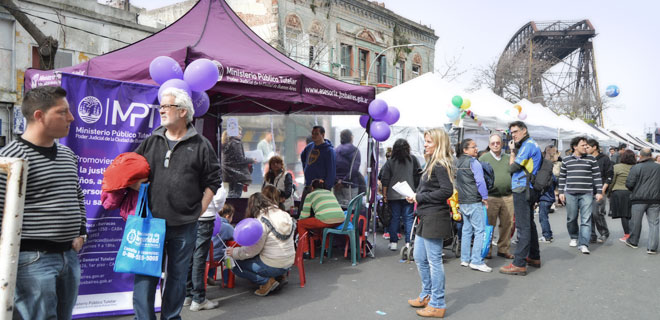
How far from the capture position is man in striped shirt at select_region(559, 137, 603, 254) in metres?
7.76

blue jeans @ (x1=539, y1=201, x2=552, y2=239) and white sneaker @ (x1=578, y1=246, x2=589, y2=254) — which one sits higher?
blue jeans @ (x1=539, y1=201, x2=552, y2=239)

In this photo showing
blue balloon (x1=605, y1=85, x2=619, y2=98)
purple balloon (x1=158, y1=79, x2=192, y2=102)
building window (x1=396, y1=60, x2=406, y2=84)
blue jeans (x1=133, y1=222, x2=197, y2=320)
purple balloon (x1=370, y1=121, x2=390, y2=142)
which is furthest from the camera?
building window (x1=396, y1=60, x2=406, y2=84)

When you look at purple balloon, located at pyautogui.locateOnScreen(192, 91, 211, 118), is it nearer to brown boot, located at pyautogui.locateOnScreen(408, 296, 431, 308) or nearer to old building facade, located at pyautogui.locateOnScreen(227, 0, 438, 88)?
brown boot, located at pyautogui.locateOnScreen(408, 296, 431, 308)

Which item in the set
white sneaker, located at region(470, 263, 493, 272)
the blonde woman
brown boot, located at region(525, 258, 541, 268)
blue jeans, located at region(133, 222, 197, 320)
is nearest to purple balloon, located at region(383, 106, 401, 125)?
white sneaker, located at region(470, 263, 493, 272)

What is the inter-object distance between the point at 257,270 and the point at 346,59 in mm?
24352

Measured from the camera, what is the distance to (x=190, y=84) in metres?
4.66

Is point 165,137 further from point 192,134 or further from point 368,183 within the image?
point 368,183

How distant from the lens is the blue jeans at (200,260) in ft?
14.8

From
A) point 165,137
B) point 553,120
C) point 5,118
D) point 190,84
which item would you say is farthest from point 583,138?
point 5,118

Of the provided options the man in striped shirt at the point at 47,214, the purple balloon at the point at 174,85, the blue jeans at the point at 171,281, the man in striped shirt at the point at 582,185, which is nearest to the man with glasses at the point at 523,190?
the man in striped shirt at the point at 582,185

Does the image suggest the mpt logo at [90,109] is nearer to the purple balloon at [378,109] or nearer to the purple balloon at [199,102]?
the purple balloon at [199,102]

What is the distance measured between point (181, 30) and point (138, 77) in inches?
58.5

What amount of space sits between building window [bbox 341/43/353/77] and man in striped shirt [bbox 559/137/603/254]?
2082cm

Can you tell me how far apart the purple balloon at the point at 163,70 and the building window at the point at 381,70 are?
2707 cm
